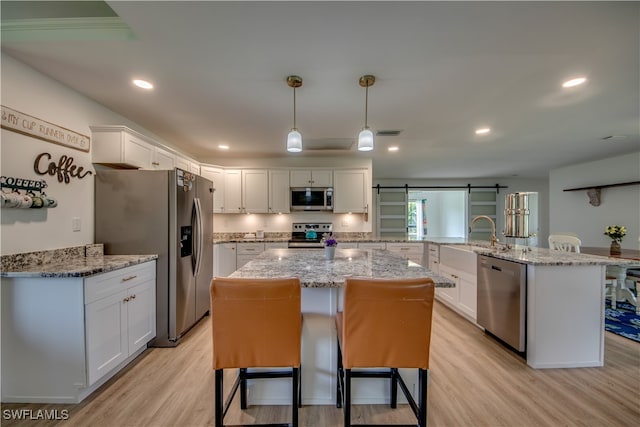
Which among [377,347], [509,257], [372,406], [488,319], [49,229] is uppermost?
[49,229]

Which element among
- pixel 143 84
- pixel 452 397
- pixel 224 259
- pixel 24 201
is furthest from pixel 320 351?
pixel 224 259

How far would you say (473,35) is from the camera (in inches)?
60.4

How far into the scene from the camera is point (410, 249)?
424 cm

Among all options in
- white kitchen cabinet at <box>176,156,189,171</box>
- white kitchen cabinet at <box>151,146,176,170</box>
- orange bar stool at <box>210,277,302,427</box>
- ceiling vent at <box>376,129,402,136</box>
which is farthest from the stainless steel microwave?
orange bar stool at <box>210,277,302,427</box>

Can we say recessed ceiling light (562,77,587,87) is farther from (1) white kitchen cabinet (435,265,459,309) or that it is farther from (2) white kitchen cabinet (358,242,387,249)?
(2) white kitchen cabinet (358,242,387,249)

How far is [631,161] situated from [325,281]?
6.48 meters

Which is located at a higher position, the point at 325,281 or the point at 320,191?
the point at 320,191

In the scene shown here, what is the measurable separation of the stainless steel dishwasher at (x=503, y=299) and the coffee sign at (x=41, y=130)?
13.7 feet

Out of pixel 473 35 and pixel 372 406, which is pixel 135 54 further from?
pixel 372 406

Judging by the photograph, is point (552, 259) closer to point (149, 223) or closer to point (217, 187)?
point (149, 223)

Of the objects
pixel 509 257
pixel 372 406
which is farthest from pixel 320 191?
pixel 372 406

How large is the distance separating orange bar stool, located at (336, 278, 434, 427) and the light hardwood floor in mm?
610

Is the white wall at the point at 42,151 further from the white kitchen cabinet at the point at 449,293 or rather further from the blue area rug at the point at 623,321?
the blue area rug at the point at 623,321

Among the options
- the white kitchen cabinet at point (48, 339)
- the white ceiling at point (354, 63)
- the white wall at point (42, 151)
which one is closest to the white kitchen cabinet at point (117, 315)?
the white kitchen cabinet at point (48, 339)
